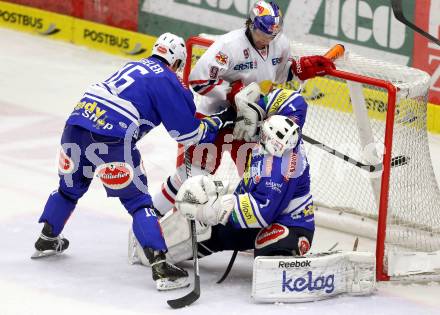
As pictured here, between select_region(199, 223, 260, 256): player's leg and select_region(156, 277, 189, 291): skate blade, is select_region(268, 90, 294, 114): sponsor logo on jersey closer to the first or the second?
select_region(199, 223, 260, 256): player's leg

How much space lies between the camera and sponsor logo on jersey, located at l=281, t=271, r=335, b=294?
18.4ft

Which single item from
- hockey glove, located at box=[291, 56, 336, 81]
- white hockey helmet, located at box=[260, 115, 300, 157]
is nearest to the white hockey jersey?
hockey glove, located at box=[291, 56, 336, 81]

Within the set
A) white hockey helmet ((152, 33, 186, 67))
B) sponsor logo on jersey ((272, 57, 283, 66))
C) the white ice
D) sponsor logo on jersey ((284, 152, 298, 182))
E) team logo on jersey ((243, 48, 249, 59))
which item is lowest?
the white ice

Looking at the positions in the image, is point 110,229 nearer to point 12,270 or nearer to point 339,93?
point 12,270

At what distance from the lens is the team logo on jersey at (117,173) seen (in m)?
5.71

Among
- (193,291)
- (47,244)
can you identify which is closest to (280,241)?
(193,291)

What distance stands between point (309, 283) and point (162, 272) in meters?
0.67

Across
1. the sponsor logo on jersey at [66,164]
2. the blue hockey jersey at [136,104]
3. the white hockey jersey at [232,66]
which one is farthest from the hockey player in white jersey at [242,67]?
the sponsor logo on jersey at [66,164]

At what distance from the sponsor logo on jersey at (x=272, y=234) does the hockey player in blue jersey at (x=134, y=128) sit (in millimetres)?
389

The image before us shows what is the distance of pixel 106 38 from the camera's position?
404 inches

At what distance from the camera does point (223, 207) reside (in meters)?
5.61

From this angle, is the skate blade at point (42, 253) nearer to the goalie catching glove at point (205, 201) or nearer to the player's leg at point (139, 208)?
the player's leg at point (139, 208)

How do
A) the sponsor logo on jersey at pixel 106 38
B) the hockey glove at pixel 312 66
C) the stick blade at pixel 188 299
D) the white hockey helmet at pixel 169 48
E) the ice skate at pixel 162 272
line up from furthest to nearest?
1. the sponsor logo on jersey at pixel 106 38
2. the hockey glove at pixel 312 66
3. the white hockey helmet at pixel 169 48
4. the ice skate at pixel 162 272
5. the stick blade at pixel 188 299

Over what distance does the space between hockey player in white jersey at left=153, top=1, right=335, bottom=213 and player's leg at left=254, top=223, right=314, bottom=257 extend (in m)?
0.55
